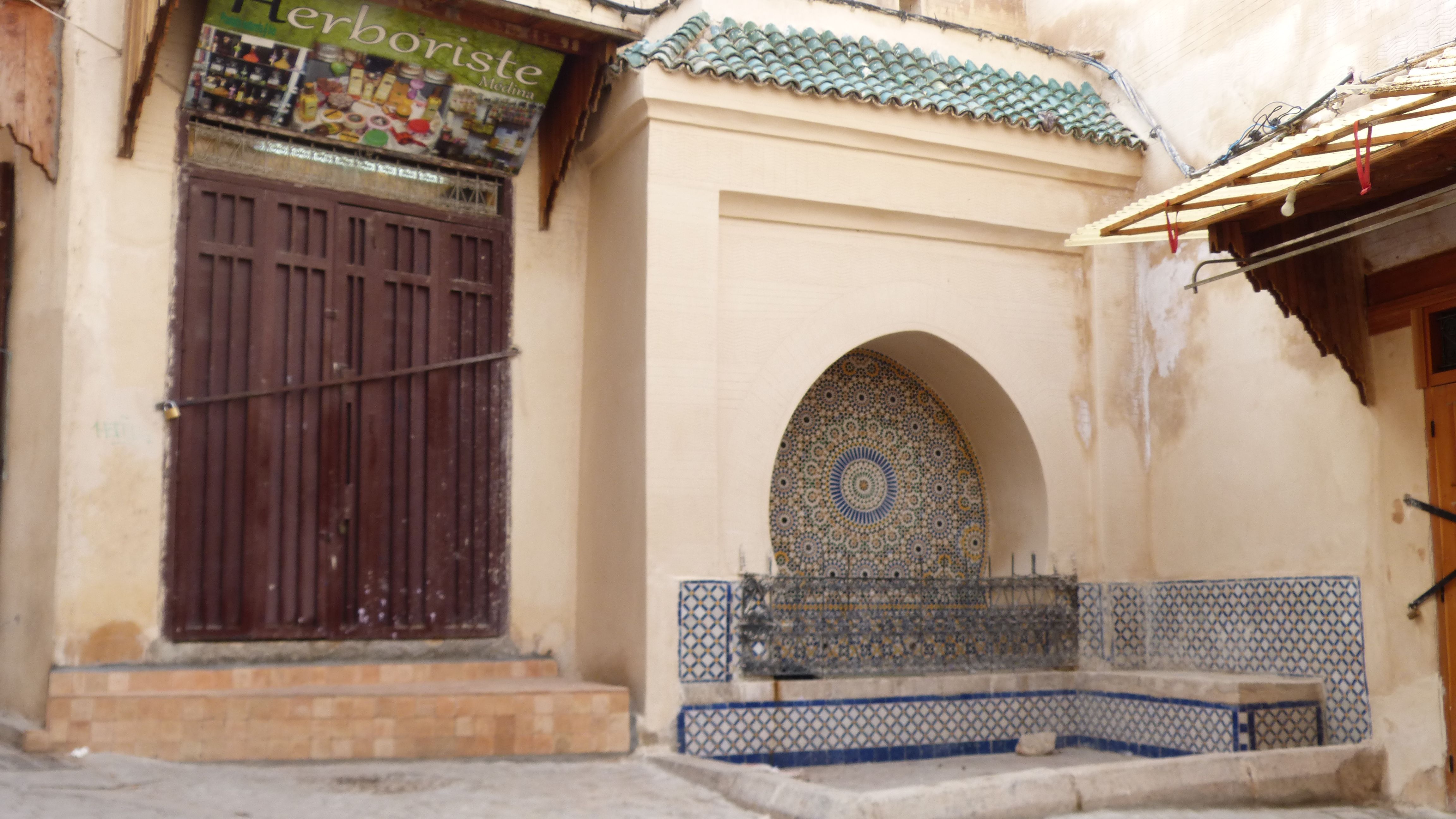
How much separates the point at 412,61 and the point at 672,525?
9.50 ft

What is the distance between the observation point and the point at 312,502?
7.15 m

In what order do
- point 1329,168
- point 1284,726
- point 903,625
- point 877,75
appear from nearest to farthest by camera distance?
point 1329,168
point 1284,726
point 903,625
point 877,75

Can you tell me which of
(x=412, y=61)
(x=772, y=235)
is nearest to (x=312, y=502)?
(x=412, y=61)

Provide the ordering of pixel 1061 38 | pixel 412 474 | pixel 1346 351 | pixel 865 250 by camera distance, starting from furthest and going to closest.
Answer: pixel 1061 38 < pixel 865 250 < pixel 412 474 < pixel 1346 351

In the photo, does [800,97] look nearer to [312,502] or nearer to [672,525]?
[672,525]

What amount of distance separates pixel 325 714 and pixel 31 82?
3.49 m

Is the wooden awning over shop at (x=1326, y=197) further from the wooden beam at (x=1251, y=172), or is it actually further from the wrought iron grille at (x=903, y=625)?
the wrought iron grille at (x=903, y=625)

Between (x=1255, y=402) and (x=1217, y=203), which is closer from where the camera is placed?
(x=1217, y=203)

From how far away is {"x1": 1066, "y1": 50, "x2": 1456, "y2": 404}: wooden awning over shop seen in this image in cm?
525

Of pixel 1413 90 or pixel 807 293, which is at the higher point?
pixel 1413 90

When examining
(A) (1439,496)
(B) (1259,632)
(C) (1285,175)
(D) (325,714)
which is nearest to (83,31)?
(D) (325,714)

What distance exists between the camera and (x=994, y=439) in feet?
28.2

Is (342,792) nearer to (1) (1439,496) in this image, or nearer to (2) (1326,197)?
(2) (1326,197)

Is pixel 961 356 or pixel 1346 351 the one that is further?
pixel 961 356
